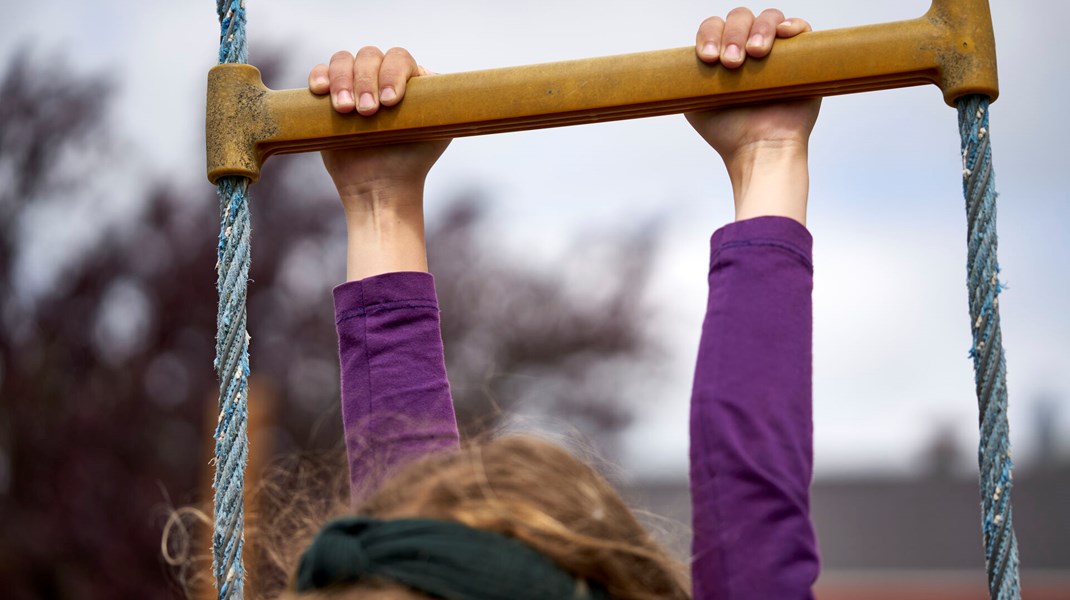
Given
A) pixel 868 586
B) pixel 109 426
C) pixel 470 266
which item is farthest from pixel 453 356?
pixel 868 586

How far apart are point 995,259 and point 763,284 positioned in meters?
0.22

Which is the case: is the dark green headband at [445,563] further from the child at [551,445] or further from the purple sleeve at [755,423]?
the purple sleeve at [755,423]

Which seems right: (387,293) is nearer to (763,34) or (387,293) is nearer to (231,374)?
(231,374)

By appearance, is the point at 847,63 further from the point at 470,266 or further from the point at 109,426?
the point at 470,266

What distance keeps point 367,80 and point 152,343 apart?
5671 mm

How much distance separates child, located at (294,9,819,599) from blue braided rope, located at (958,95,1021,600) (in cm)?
14

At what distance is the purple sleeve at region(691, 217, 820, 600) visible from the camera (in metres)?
0.83

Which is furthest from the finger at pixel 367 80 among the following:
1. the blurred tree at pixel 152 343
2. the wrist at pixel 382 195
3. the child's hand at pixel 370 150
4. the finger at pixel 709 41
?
the blurred tree at pixel 152 343

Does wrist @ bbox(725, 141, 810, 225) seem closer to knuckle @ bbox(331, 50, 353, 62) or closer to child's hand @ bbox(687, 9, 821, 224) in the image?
child's hand @ bbox(687, 9, 821, 224)

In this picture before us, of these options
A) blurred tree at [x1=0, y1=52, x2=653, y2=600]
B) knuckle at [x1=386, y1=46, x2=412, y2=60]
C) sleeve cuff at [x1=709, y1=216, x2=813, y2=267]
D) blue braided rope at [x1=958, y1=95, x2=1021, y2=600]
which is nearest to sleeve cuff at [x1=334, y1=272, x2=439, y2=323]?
knuckle at [x1=386, y1=46, x2=412, y2=60]

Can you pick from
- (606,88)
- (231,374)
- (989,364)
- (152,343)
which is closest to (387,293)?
(231,374)

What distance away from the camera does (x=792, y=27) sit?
1005 millimetres

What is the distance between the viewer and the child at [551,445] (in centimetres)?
76

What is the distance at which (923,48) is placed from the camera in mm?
986
